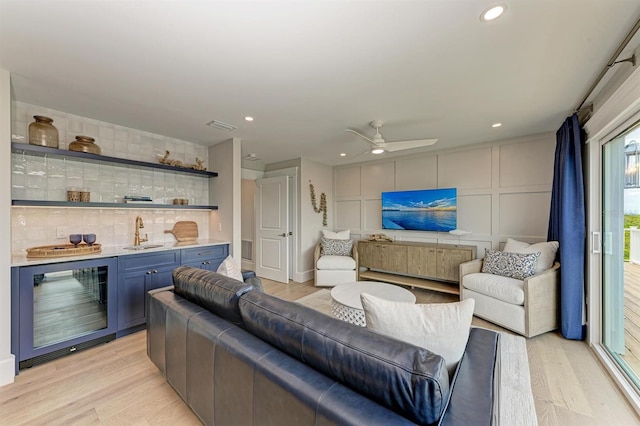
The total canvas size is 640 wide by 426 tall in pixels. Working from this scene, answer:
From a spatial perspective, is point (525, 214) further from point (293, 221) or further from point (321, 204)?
point (293, 221)

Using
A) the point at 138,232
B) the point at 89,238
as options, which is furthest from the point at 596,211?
the point at 89,238

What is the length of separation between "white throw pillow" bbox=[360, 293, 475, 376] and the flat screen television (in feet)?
11.1

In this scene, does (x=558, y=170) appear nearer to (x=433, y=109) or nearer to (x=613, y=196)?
(x=613, y=196)

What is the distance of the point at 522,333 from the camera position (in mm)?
2684

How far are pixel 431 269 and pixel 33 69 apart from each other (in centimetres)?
490

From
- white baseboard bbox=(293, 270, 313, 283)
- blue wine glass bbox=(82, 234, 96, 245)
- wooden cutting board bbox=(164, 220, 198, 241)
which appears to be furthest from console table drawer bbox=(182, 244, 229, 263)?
white baseboard bbox=(293, 270, 313, 283)

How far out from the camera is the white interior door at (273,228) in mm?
4723

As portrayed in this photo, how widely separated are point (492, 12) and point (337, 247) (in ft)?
12.4

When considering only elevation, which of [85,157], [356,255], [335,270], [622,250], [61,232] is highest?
[85,157]

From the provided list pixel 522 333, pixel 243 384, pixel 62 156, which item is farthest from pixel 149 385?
pixel 522 333

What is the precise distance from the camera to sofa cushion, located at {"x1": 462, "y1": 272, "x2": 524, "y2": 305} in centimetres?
273

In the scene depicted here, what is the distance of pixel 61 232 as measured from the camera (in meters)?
2.70

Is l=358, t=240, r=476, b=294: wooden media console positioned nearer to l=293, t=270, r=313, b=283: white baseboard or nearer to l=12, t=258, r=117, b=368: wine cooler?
l=293, t=270, r=313, b=283: white baseboard

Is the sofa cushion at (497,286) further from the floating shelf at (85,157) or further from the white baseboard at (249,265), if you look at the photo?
the white baseboard at (249,265)
